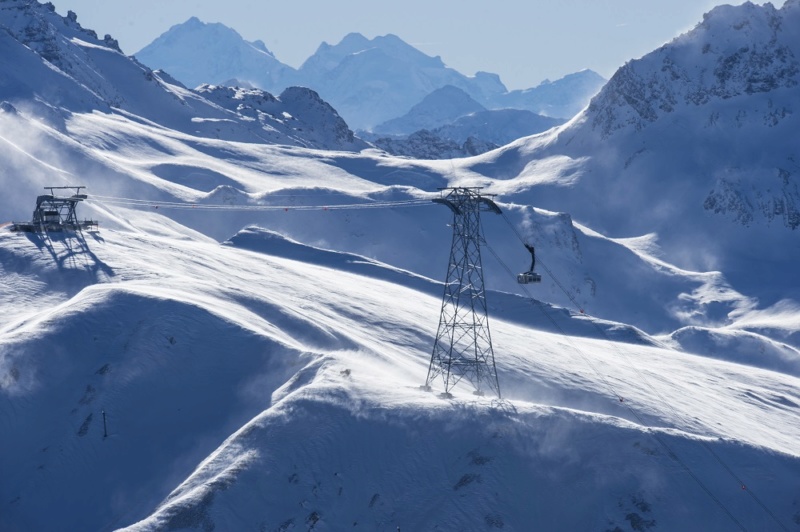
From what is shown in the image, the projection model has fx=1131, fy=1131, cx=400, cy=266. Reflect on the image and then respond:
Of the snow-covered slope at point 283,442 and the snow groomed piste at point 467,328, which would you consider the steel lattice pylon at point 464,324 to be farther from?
the snow-covered slope at point 283,442

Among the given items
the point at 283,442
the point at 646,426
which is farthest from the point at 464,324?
the point at 283,442

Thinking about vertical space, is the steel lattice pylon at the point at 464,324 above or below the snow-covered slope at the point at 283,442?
above

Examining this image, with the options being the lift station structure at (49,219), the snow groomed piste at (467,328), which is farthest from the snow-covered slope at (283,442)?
the lift station structure at (49,219)

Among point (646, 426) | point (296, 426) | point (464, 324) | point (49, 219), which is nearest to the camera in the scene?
point (296, 426)

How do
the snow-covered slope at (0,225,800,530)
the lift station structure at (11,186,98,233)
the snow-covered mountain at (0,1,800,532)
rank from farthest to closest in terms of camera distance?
the lift station structure at (11,186,98,233), the snow-covered mountain at (0,1,800,532), the snow-covered slope at (0,225,800,530)

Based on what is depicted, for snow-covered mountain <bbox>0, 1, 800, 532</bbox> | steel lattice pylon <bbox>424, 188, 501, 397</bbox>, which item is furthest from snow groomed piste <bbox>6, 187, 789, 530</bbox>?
snow-covered mountain <bbox>0, 1, 800, 532</bbox>

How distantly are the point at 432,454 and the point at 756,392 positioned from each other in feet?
205

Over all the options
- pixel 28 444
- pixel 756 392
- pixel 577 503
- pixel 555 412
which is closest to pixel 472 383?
pixel 555 412

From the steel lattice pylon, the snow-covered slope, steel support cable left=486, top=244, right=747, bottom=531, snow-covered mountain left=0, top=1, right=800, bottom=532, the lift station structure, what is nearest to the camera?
the snow-covered slope

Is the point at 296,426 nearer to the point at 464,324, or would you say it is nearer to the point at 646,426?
the point at 464,324

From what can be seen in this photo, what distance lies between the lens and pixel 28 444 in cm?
7181

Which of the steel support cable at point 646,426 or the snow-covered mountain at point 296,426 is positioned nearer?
the snow-covered mountain at point 296,426

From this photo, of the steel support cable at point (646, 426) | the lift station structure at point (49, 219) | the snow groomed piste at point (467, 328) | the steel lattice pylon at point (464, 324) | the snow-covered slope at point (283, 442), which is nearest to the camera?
the snow-covered slope at point (283, 442)

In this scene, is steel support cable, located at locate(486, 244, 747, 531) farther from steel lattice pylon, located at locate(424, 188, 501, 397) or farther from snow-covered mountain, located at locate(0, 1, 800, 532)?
steel lattice pylon, located at locate(424, 188, 501, 397)
